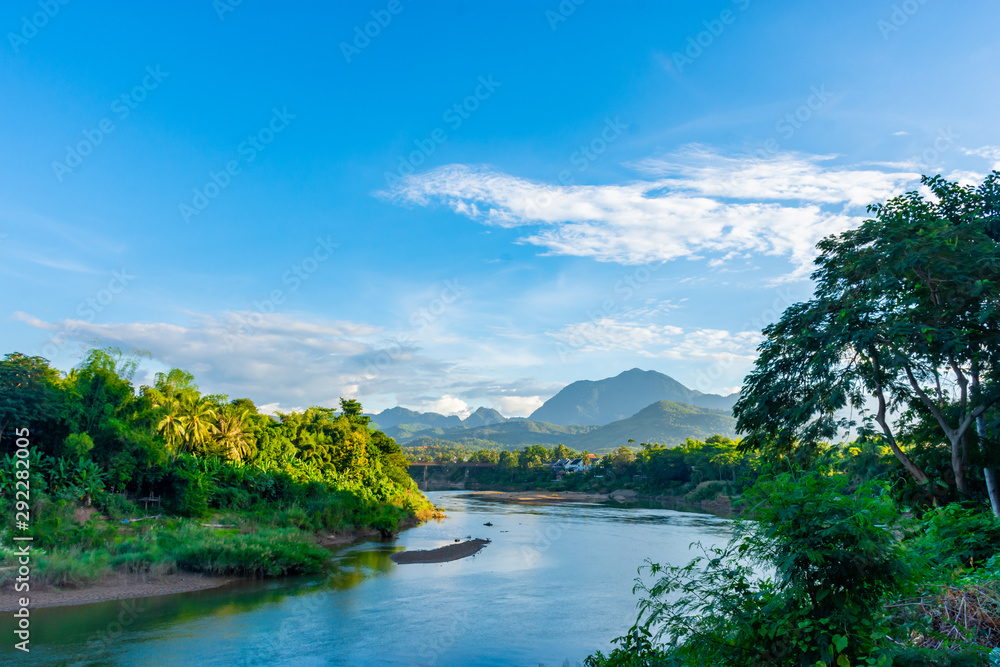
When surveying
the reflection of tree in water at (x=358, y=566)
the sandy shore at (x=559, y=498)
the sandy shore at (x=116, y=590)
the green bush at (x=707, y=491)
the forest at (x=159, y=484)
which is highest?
the forest at (x=159, y=484)

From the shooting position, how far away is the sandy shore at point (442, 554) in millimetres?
32594

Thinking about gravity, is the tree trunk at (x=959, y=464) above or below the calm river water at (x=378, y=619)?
above

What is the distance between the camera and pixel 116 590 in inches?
862

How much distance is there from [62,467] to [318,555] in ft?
43.8

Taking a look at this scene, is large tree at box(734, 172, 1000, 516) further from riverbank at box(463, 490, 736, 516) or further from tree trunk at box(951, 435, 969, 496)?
riverbank at box(463, 490, 736, 516)

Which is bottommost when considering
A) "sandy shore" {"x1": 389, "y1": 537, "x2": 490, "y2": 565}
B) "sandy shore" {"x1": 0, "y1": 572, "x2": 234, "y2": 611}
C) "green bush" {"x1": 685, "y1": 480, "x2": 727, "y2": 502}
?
"green bush" {"x1": 685, "y1": 480, "x2": 727, "y2": 502}

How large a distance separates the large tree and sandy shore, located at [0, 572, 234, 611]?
22.2m

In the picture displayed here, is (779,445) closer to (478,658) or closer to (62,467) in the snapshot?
(478,658)

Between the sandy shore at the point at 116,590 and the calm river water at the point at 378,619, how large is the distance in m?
0.69

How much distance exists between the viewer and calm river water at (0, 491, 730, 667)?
52.7 feet

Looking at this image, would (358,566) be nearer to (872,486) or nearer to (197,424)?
(197,424)

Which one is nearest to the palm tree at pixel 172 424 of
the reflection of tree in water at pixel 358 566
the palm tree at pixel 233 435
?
the palm tree at pixel 233 435

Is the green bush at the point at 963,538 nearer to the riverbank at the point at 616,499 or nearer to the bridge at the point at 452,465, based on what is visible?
the riverbank at the point at 616,499

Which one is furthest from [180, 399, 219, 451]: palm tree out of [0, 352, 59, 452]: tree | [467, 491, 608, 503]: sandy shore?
[467, 491, 608, 503]: sandy shore
